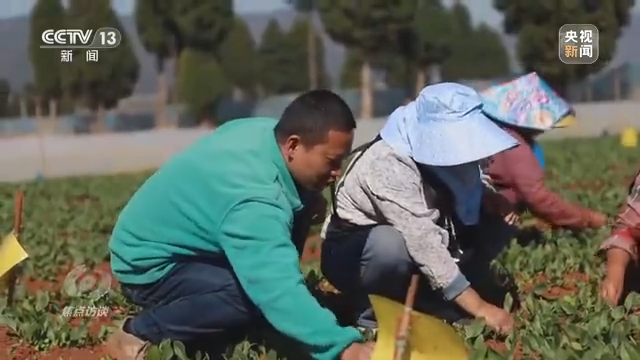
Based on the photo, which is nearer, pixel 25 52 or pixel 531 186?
pixel 531 186

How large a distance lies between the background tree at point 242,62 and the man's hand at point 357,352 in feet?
55.3

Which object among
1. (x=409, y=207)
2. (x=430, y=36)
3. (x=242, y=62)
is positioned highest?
(x=409, y=207)

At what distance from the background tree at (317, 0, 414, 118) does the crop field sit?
34.8ft

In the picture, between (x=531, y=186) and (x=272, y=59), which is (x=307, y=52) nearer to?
(x=272, y=59)

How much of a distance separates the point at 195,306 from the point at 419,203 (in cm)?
63

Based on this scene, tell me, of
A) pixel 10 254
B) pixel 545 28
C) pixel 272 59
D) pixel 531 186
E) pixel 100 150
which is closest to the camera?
pixel 10 254

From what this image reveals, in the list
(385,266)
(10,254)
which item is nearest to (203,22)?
(10,254)

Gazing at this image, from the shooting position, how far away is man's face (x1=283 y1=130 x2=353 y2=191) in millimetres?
2613

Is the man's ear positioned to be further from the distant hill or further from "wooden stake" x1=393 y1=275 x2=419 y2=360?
the distant hill

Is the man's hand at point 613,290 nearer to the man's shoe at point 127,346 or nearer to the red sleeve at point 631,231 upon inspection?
the red sleeve at point 631,231

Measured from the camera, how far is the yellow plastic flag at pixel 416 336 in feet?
7.77

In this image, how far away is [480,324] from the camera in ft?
9.77

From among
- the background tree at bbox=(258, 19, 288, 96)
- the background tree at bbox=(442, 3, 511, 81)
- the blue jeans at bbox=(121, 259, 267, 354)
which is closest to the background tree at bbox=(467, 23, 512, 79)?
the background tree at bbox=(442, 3, 511, 81)

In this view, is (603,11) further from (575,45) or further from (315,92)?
(315,92)
